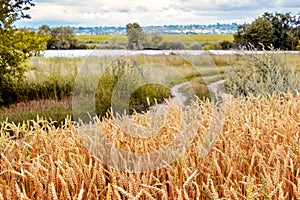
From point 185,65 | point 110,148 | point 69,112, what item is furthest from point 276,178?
point 69,112

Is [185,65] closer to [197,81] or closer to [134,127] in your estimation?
[197,81]

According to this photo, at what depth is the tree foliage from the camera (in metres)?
24.6

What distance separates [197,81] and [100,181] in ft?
12.0

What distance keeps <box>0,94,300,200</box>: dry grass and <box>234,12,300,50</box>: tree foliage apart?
72.0ft

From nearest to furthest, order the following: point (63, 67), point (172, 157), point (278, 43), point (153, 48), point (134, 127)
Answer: point (172, 157) < point (134, 127) < point (153, 48) < point (63, 67) < point (278, 43)

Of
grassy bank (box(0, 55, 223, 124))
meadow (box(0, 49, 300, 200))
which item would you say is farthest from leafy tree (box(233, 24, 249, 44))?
Result: meadow (box(0, 49, 300, 200))

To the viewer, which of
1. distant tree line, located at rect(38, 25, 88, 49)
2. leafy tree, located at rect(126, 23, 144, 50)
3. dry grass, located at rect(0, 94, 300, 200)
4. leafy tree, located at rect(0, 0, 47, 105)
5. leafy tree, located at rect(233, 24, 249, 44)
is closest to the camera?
dry grass, located at rect(0, 94, 300, 200)

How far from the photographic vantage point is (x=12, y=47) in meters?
10.2

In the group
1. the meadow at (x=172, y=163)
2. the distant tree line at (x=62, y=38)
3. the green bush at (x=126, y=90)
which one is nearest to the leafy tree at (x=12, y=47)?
the green bush at (x=126, y=90)

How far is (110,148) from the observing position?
2.58 metres

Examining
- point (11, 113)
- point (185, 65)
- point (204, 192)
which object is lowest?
point (11, 113)

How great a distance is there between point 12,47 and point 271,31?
18.0 meters

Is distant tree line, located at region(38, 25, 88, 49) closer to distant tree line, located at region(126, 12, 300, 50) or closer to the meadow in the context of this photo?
Answer: distant tree line, located at region(126, 12, 300, 50)

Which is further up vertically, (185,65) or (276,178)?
(185,65)
